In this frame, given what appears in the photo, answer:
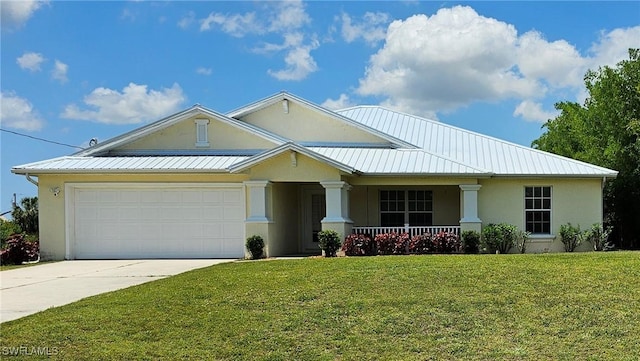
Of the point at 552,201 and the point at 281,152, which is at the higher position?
the point at 281,152

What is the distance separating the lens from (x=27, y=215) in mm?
31516

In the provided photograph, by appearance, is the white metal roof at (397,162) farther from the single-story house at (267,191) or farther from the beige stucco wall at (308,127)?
the beige stucco wall at (308,127)

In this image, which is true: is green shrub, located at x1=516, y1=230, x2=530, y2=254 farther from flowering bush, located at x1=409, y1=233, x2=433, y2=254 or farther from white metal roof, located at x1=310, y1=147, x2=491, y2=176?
flowering bush, located at x1=409, y1=233, x2=433, y2=254

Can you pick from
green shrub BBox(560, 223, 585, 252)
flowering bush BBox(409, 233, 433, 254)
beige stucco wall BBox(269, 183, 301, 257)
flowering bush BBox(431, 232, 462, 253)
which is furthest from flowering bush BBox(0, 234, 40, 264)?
green shrub BBox(560, 223, 585, 252)

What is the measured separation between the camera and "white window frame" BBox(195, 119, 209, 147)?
2083 centimetres

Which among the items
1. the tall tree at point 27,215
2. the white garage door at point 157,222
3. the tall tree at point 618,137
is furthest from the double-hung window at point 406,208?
the tall tree at point 27,215

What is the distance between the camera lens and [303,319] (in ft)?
29.2

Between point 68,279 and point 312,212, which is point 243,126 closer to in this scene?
point 312,212

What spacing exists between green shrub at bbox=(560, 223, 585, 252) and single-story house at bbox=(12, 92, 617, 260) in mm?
280

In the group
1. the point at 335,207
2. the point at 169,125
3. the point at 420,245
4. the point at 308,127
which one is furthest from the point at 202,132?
the point at 420,245

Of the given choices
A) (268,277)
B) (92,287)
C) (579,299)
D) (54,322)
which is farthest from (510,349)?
(92,287)

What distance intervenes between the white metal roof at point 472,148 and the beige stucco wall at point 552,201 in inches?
18.1

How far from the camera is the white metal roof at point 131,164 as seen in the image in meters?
18.8

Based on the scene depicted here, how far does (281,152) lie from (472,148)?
8.28 m
